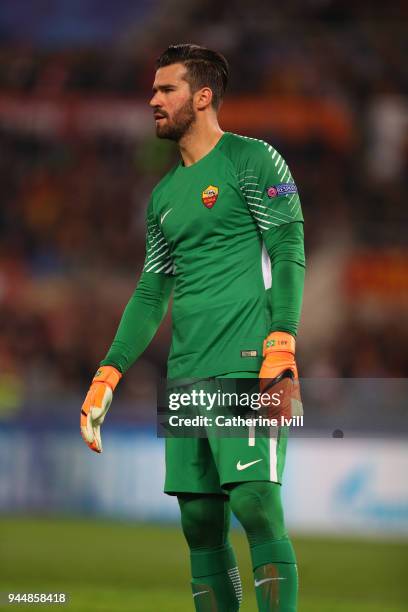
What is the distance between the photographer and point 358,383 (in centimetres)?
1109

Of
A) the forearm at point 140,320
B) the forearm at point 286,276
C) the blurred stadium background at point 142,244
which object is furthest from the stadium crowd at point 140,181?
the forearm at point 286,276

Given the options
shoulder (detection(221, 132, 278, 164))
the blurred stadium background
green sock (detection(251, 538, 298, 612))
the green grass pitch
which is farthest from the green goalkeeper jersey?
the blurred stadium background

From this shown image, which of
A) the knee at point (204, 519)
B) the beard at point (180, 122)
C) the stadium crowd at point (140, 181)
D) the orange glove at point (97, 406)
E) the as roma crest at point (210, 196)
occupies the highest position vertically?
the stadium crowd at point (140, 181)

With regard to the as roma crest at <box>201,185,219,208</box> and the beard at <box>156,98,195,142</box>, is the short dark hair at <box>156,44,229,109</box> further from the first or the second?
the as roma crest at <box>201,185,219,208</box>

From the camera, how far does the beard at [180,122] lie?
437 centimetres

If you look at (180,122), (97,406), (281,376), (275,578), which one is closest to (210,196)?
(180,122)

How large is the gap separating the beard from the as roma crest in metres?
0.27

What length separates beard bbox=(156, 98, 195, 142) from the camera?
172 inches

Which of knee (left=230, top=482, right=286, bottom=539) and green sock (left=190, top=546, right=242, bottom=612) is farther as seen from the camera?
green sock (left=190, top=546, right=242, bottom=612)

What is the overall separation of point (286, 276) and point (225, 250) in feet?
1.01

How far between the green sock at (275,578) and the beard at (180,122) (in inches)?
60.8

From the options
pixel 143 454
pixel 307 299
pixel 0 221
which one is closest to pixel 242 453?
pixel 143 454

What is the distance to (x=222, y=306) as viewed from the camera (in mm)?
4215

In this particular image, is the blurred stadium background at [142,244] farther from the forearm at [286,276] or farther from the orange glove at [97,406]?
the forearm at [286,276]
